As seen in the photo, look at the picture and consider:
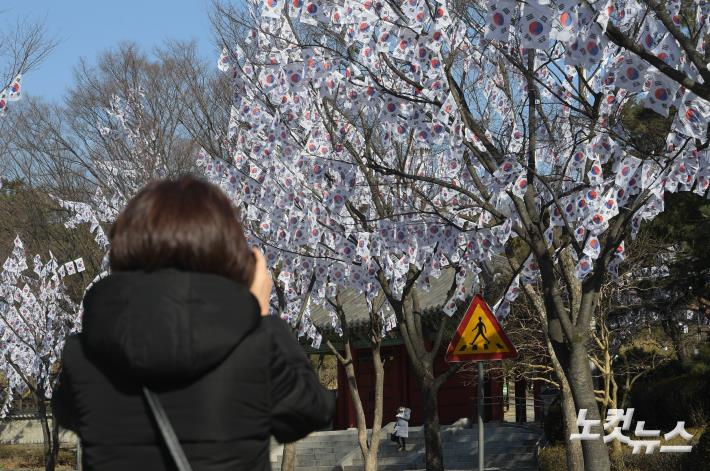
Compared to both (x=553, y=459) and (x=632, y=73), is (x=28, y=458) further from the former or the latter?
(x=632, y=73)

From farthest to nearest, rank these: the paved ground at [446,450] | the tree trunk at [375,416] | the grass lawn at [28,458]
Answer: the grass lawn at [28,458] → the paved ground at [446,450] → the tree trunk at [375,416]

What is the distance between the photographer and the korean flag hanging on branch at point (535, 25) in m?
7.60

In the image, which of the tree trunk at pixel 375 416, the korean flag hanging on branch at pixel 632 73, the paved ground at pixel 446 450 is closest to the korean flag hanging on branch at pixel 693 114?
the korean flag hanging on branch at pixel 632 73

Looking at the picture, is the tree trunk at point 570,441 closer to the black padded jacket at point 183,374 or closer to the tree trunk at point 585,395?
the tree trunk at point 585,395

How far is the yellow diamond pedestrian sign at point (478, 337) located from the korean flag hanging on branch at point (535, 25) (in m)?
3.69

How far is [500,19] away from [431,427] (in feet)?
26.3

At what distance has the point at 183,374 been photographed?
2092mm

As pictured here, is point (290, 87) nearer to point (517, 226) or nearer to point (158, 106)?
point (517, 226)

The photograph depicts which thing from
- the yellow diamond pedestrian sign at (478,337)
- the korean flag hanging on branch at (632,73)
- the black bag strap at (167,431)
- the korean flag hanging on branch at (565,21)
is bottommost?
the black bag strap at (167,431)

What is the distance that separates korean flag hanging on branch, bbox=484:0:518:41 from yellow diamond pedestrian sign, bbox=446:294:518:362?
3.50 m

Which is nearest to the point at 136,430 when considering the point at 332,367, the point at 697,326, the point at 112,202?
the point at 112,202

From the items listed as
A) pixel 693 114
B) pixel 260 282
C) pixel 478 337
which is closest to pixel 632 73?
pixel 693 114

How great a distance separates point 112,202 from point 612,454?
1066 cm

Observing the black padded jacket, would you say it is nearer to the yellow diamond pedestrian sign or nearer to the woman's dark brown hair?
the woman's dark brown hair
